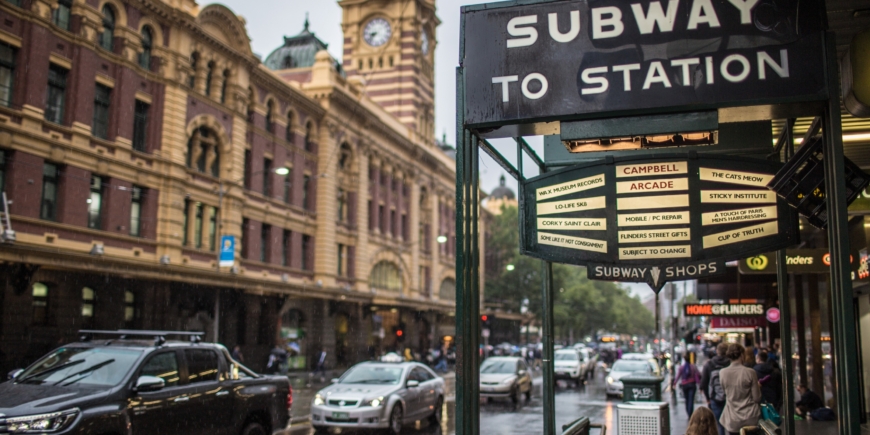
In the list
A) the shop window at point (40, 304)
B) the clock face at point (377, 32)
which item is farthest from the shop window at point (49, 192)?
the clock face at point (377, 32)

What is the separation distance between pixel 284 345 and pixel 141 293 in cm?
1063

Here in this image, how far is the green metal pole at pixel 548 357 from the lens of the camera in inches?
275

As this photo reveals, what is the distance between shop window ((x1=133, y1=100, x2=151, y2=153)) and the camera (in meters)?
30.1

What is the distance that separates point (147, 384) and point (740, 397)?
24.3ft

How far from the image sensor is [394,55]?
204ft

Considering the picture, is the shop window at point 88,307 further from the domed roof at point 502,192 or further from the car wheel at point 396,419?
the domed roof at point 502,192

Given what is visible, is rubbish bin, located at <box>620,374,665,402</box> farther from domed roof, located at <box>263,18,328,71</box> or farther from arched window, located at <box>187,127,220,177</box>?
domed roof, located at <box>263,18,328,71</box>

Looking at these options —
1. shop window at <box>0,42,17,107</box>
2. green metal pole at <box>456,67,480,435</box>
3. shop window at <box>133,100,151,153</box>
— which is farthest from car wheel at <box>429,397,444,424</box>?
shop window at <box>133,100,151,153</box>

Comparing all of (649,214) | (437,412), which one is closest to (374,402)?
(437,412)

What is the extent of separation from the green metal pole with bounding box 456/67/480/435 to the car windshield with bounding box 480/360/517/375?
20078 millimetres

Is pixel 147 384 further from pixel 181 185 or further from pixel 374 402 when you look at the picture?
pixel 181 185

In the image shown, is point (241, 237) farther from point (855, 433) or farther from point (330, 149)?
point (855, 433)

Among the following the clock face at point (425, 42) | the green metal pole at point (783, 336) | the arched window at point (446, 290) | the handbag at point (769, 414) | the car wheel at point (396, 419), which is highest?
the clock face at point (425, 42)

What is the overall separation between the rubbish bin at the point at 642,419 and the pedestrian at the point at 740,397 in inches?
35.6
